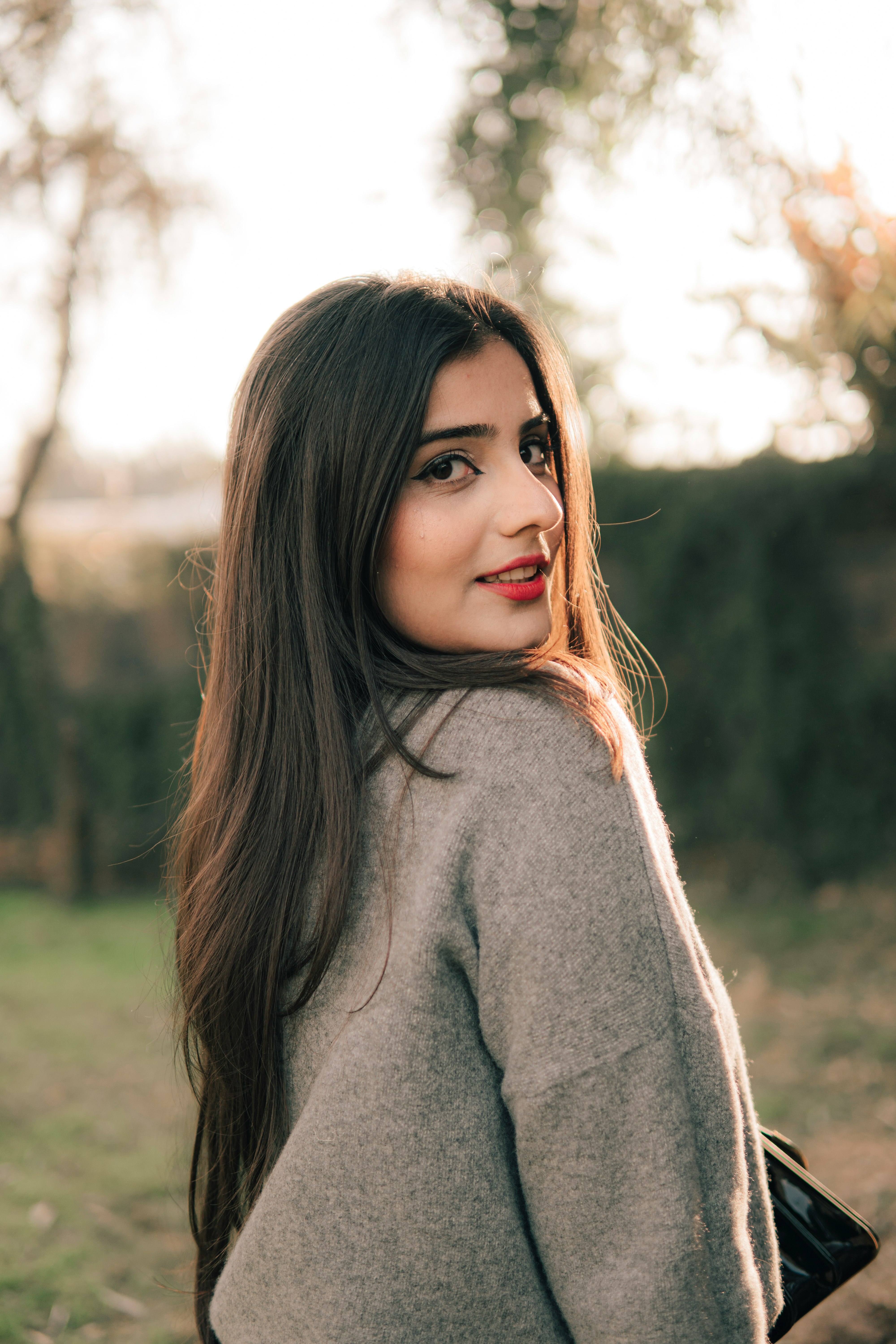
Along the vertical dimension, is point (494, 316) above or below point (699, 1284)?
above

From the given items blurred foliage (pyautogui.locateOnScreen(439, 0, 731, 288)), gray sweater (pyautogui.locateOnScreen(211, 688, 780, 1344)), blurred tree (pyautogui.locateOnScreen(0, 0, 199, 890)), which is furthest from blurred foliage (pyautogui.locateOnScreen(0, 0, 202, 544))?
gray sweater (pyautogui.locateOnScreen(211, 688, 780, 1344))

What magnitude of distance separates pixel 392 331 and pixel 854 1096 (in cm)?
365

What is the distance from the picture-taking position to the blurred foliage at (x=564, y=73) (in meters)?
2.53

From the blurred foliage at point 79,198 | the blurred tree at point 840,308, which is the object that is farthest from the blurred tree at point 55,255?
the blurred tree at point 840,308

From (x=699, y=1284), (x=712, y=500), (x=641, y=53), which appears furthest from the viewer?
(x=712, y=500)

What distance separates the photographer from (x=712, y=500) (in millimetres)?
6078

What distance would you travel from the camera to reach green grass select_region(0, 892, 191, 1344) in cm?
268

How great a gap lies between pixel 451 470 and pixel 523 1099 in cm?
74

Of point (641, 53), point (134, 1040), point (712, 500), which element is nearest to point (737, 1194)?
point (641, 53)

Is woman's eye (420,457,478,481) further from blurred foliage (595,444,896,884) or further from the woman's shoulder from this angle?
blurred foliage (595,444,896,884)

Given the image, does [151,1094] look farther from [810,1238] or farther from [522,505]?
[522,505]

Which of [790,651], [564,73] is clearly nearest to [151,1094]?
[564,73]

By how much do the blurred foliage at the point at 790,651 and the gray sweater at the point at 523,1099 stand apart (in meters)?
5.10

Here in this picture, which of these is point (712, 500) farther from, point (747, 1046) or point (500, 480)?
point (500, 480)
